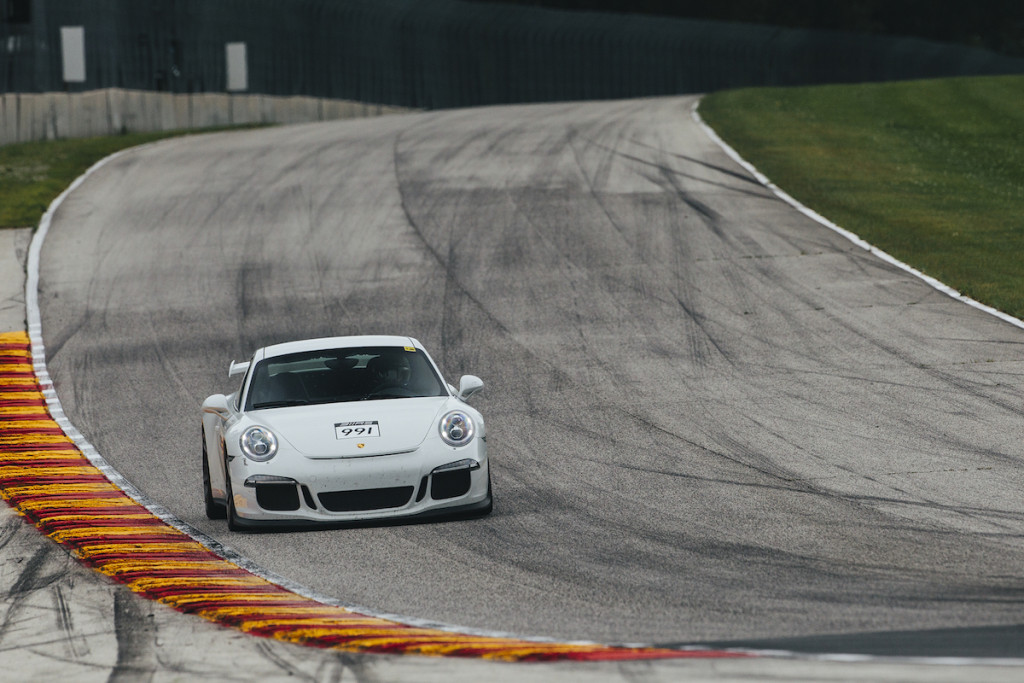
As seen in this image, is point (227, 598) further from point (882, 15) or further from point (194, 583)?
point (882, 15)

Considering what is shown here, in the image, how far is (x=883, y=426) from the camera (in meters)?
12.1

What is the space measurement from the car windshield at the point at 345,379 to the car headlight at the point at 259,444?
0.54m

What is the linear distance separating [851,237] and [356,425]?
39.8 feet

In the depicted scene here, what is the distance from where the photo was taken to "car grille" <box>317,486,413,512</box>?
952 centimetres

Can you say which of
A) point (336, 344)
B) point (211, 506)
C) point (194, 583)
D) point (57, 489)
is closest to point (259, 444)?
point (211, 506)

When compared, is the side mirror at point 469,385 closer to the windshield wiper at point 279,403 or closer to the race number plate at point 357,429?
the race number plate at point 357,429

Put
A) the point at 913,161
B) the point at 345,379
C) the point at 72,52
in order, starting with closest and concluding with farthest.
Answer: the point at 345,379
the point at 913,161
the point at 72,52

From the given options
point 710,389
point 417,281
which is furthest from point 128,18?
point 710,389

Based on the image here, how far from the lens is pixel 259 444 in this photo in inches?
383

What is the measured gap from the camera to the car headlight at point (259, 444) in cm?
965

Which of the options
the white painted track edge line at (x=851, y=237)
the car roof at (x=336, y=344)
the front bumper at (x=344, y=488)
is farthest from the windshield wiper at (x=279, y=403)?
the white painted track edge line at (x=851, y=237)

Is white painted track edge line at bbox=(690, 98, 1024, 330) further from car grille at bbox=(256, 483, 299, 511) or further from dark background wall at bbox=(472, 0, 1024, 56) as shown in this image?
dark background wall at bbox=(472, 0, 1024, 56)

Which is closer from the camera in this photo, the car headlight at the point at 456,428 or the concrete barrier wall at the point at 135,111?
the car headlight at the point at 456,428

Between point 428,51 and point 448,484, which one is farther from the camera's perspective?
point 428,51
